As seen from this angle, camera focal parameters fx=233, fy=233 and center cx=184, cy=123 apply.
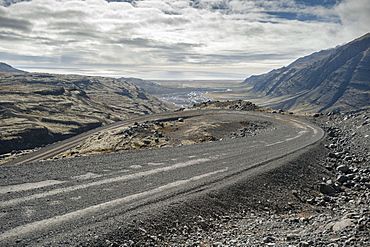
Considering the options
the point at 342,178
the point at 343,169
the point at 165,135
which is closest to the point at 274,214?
the point at 342,178

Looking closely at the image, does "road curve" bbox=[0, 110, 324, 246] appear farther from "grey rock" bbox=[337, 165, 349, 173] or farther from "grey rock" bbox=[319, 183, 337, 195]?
"grey rock" bbox=[337, 165, 349, 173]

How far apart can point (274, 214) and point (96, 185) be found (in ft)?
34.7

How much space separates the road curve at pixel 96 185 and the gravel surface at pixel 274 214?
129cm

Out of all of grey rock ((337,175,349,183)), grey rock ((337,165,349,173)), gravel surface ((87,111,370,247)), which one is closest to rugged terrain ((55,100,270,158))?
grey rock ((337,165,349,173))

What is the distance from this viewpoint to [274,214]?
13289 millimetres

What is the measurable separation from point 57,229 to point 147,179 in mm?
6316

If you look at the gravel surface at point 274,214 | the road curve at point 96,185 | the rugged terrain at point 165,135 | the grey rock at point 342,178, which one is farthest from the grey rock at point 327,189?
the rugged terrain at point 165,135

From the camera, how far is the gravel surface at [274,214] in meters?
9.41

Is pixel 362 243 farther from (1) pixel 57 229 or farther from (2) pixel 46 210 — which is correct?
(2) pixel 46 210

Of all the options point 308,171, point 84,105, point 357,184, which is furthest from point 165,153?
point 84,105

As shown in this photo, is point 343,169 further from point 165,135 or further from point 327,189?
point 165,135

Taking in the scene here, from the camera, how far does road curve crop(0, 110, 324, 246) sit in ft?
32.2

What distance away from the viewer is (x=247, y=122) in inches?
1895

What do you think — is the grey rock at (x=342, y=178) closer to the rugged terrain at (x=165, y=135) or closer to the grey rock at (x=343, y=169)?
the grey rock at (x=343, y=169)
